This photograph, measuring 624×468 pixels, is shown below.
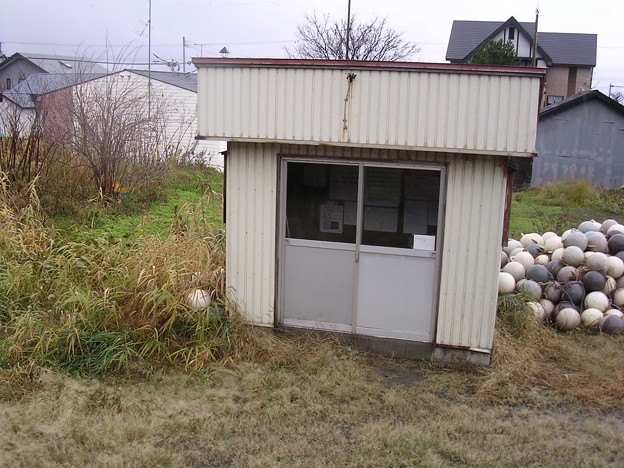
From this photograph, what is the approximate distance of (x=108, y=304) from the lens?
6.52 meters

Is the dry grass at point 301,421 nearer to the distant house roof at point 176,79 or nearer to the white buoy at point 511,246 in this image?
the white buoy at point 511,246

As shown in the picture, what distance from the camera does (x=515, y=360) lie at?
254 inches

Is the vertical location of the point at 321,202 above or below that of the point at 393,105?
below

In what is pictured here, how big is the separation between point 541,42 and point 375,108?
42.5 meters

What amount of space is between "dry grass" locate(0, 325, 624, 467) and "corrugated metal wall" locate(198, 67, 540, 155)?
88.4 inches

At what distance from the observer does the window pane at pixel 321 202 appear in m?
6.63

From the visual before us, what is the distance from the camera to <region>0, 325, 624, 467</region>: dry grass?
4641 mm

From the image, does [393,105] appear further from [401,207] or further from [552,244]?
[552,244]

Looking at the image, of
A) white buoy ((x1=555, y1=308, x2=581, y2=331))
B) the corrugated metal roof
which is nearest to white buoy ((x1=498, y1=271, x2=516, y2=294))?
white buoy ((x1=555, y1=308, x2=581, y2=331))

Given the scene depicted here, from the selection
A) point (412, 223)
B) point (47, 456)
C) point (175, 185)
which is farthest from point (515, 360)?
point (175, 185)

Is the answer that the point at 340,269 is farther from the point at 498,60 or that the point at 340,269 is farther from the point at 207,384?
the point at 498,60

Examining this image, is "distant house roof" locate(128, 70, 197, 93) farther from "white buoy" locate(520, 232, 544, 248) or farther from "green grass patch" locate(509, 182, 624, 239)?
"white buoy" locate(520, 232, 544, 248)

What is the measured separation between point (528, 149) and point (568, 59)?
135ft

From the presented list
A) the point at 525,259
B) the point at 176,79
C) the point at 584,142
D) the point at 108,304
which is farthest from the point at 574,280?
the point at 176,79
